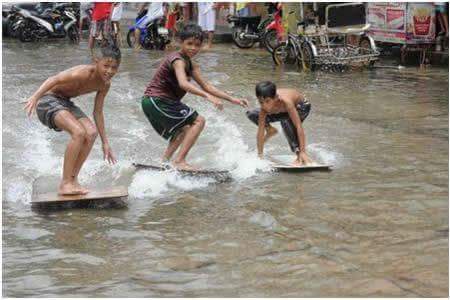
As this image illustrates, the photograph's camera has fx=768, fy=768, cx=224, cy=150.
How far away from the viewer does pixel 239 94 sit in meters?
10.9

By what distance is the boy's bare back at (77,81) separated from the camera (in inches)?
220

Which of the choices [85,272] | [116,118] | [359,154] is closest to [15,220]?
[85,272]

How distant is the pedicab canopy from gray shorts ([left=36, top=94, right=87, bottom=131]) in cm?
916

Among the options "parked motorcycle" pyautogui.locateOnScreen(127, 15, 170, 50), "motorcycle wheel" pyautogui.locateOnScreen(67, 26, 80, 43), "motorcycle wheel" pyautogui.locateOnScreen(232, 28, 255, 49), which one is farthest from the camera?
"motorcycle wheel" pyautogui.locateOnScreen(67, 26, 80, 43)

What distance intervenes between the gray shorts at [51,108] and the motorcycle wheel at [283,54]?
344 inches

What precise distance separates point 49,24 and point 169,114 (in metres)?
13.8

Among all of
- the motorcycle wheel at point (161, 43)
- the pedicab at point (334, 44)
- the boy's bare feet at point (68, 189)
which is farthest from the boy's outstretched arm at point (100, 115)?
the motorcycle wheel at point (161, 43)

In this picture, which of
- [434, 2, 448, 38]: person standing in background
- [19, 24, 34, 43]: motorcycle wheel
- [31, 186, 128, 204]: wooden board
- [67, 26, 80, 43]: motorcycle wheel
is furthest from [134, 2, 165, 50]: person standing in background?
[31, 186, 128, 204]: wooden board

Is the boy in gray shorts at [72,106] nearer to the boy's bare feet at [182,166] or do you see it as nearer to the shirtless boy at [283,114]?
the boy's bare feet at [182,166]

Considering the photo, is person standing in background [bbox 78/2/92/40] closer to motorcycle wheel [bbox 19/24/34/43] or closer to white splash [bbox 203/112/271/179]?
→ motorcycle wheel [bbox 19/24/34/43]

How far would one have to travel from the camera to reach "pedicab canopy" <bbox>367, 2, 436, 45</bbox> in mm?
13383

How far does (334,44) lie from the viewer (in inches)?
543

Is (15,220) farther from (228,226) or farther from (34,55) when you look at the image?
(34,55)

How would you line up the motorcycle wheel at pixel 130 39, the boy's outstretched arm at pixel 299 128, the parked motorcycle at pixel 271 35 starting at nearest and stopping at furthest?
the boy's outstretched arm at pixel 299 128 → the parked motorcycle at pixel 271 35 → the motorcycle wheel at pixel 130 39
